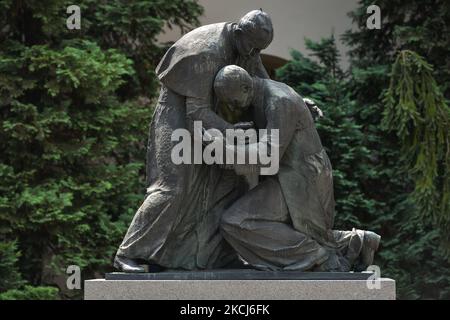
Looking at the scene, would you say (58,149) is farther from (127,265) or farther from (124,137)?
(127,265)

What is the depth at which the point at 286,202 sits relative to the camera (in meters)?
6.07

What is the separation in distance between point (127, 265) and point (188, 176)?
73 cm

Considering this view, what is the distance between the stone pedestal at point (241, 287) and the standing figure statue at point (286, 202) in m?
0.18

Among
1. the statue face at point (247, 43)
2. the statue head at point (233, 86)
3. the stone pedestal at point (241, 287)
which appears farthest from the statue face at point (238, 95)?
the stone pedestal at point (241, 287)

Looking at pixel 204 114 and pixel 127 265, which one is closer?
pixel 127 265

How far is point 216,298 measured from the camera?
227 inches

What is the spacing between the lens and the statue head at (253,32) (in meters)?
6.21

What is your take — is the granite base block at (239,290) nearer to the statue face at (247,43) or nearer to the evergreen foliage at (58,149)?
the statue face at (247,43)

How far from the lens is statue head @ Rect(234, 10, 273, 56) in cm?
621

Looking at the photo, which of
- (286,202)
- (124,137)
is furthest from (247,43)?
(124,137)
